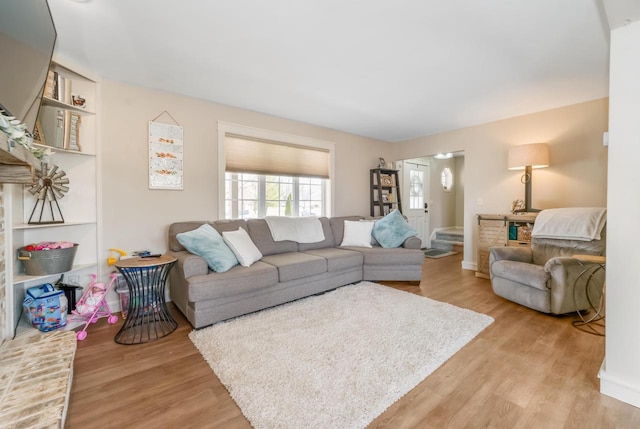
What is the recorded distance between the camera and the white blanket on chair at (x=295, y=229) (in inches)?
136

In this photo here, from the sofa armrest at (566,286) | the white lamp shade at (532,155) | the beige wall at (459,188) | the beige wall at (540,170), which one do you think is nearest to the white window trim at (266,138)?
the beige wall at (540,170)

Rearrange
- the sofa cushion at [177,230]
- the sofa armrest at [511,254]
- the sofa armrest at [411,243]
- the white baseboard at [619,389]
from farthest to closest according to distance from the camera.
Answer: the sofa armrest at [411,243]
the sofa armrest at [511,254]
the sofa cushion at [177,230]
the white baseboard at [619,389]

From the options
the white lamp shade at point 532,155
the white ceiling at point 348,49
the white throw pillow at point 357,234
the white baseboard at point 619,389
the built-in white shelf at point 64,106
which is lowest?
the white baseboard at point 619,389

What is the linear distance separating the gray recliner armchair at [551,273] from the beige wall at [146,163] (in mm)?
3360

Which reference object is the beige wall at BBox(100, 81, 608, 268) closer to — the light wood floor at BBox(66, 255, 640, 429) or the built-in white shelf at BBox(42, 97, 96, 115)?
the built-in white shelf at BBox(42, 97, 96, 115)

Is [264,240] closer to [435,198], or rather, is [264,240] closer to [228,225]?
[228,225]

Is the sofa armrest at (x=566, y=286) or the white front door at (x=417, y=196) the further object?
the white front door at (x=417, y=196)

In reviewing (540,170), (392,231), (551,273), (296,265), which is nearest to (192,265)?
(296,265)

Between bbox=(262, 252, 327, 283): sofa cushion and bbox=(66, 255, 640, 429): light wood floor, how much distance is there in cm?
99

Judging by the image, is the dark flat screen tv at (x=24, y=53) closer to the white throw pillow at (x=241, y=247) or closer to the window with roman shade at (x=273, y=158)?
the white throw pillow at (x=241, y=247)

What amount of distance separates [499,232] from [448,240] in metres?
2.51

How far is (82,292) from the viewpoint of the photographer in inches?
102

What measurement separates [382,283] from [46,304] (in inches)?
131

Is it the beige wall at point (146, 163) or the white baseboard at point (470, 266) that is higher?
the beige wall at point (146, 163)
